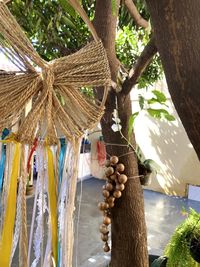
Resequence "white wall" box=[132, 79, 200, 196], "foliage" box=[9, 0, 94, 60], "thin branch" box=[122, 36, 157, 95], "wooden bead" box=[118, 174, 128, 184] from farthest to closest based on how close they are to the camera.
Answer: "white wall" box=[132, 79, 200, 196] → "foliage" box=[9, 0, 94, 60] → "wooden bead" box=[118, 174, 128, 184] → "thin branch" box=[122, 36, 157, 95]

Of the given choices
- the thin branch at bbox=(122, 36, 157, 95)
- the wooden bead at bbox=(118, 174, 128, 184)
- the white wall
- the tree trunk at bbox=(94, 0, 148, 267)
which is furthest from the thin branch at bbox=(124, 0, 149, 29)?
the white wall

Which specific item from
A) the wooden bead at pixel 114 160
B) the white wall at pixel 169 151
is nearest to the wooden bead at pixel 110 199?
the wooden bead at pixel 114 160

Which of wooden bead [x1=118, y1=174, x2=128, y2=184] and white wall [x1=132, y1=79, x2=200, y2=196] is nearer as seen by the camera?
wooden bead [x1=118, y1=174, x2=128, y2=184]

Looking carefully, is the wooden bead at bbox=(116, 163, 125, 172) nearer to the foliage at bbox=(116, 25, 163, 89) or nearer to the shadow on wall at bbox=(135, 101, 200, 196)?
the foliage at bbox=(116, 25, 163, 89)

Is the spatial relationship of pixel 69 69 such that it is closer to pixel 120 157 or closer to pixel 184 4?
pixel 184 4

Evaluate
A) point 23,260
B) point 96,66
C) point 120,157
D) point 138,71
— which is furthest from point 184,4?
point 120,157

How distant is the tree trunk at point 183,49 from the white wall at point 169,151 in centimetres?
374

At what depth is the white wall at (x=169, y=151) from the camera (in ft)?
13.6

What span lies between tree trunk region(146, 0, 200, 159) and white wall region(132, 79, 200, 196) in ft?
12.3

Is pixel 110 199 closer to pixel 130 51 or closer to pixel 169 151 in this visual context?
pixel 130 51

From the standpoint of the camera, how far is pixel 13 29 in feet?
1.25

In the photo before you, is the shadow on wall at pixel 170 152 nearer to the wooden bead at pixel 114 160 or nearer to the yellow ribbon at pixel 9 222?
the wooden bead at pixel 114 160

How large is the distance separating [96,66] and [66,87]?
2.7 inches

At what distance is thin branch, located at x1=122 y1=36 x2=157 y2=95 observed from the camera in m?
0.71
